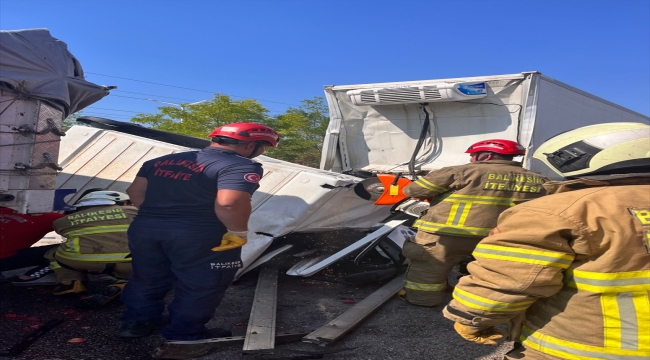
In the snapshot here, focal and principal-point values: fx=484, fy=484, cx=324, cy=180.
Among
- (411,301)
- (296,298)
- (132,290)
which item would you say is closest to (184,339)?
(132,290)

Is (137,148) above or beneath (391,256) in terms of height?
above

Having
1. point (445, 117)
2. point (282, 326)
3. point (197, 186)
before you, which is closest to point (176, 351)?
point (282, 326)

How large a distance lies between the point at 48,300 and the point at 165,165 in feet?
5.47

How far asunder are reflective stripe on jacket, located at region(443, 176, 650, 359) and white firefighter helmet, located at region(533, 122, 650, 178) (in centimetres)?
5

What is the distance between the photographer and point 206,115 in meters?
17.1

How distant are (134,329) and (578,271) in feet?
8.84

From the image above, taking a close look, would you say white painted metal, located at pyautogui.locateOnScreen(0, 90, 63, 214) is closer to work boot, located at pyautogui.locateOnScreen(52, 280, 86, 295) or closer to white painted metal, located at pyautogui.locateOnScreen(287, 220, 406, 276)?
work boot, located at pyautogui.locateOnScreen(52, 280, 86, 295)

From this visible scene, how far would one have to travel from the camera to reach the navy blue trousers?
3.00m

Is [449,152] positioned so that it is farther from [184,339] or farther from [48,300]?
[48,300]

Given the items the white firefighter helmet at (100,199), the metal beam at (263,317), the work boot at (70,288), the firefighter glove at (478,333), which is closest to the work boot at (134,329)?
the metal beam at (263,317)

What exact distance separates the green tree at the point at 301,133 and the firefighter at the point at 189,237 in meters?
13.0

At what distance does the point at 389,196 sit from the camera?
15.3 feet

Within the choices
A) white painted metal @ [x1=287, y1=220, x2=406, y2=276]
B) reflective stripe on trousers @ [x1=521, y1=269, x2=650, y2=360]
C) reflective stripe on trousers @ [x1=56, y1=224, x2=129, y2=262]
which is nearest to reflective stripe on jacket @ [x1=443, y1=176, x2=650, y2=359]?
reflective stripe on trousers @ [x1=521, y1=269, x2=650, y2=360]

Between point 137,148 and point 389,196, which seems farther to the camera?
point 137,148
